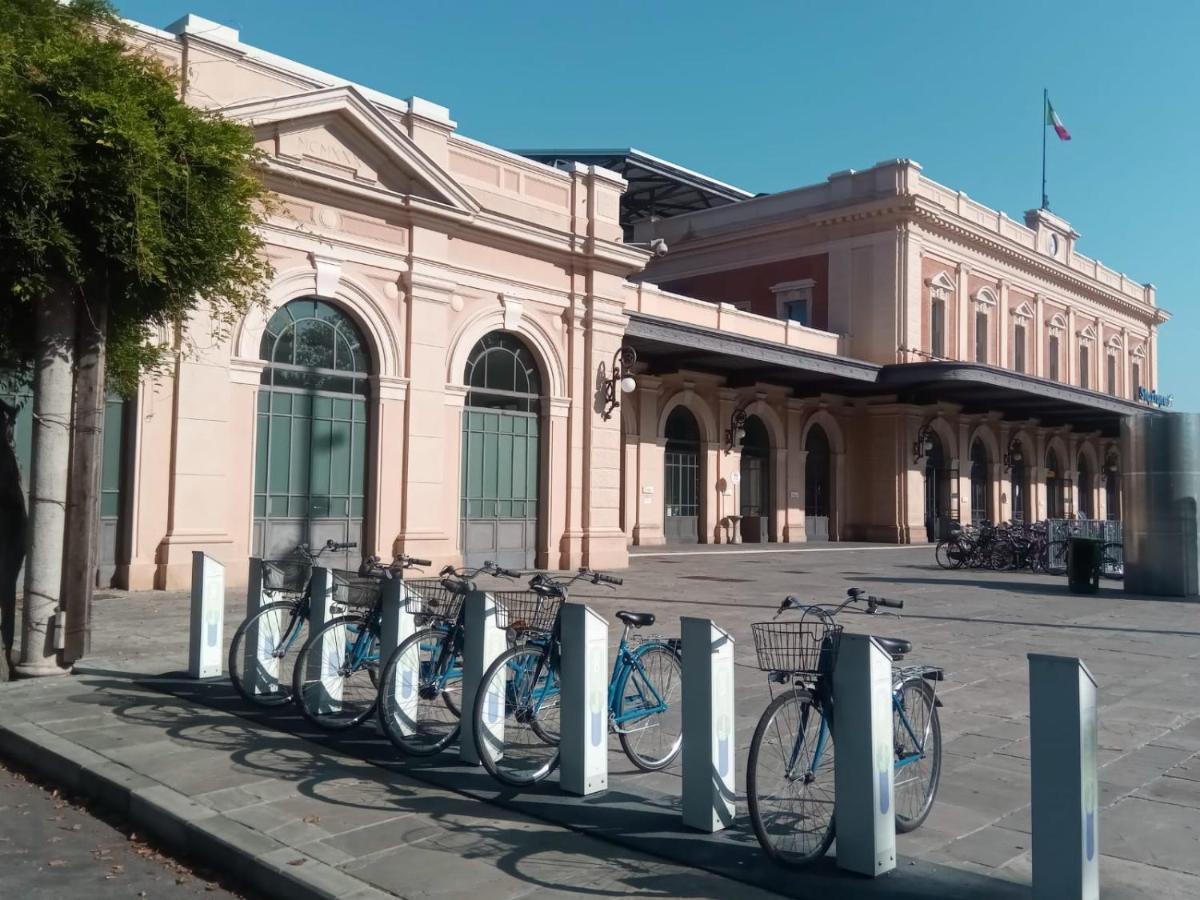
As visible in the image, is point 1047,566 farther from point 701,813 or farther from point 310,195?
point 701,813

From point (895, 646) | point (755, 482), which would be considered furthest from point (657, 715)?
point (755, 482)

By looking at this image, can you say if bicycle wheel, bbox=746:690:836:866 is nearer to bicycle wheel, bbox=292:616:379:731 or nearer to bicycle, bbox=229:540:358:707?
bicycle wheel, bbox=292:616:379:731

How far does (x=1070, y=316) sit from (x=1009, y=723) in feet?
122

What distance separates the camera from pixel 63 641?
8055mm

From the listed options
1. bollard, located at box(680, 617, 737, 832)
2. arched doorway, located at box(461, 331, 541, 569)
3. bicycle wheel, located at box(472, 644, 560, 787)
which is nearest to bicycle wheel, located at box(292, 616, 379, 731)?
bicycle wheel, located at box(472, 644, 560, 787)

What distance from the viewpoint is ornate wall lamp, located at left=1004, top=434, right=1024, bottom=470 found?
36.2m

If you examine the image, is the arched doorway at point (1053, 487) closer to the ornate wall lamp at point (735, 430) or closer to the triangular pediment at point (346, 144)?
the ornate wall lamp at point (735, 430)

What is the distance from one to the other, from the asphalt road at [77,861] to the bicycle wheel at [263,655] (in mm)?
1643

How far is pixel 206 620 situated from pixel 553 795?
4021 millimetres

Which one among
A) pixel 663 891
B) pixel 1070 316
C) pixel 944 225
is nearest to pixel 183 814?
pixel 663 891

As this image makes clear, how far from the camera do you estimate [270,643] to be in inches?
285

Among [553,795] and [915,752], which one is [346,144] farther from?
[915,752]

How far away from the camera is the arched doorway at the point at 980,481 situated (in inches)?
1374

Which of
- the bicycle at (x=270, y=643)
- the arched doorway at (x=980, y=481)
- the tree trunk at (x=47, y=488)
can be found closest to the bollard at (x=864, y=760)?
the bicycle at (x=270, y=643)
